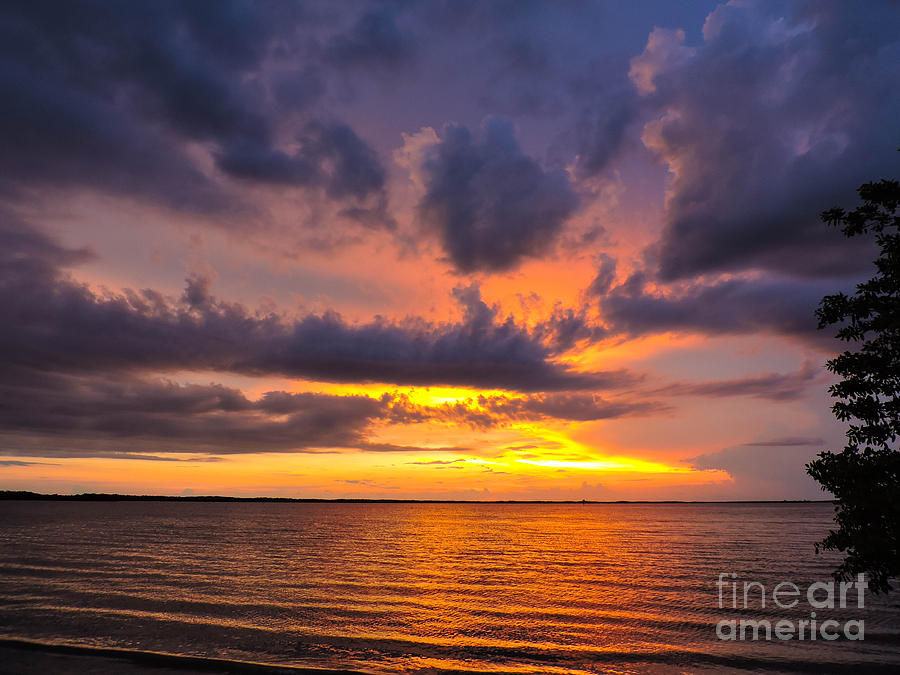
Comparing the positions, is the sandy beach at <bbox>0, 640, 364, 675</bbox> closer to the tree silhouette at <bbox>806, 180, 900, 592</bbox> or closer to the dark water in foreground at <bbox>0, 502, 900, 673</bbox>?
the dark water in foreground at <bbox>0, 502, 900, 673</bbox>

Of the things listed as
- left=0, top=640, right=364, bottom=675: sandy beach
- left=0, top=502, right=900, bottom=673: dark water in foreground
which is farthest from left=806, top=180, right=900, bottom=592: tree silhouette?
left=0, top=640, right=364, bottom=675: sandy beach

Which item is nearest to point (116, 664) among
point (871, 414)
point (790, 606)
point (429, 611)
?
point (429, 611)

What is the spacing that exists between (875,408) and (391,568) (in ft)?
131

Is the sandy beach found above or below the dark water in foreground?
above

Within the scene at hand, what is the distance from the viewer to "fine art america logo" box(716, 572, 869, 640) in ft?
80.5

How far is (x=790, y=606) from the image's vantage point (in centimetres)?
3133

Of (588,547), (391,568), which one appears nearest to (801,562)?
(588,547)

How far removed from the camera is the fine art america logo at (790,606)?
24531 millimetres

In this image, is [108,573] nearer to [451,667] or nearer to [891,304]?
[451,667]

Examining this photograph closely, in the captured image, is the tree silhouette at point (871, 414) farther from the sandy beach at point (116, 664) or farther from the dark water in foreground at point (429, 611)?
the sandy beach at point (116, 664)

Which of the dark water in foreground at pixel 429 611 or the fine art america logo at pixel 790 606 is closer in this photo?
the dark water in foreground at pixel 429 611

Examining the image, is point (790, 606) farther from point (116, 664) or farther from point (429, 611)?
point (116, 664)

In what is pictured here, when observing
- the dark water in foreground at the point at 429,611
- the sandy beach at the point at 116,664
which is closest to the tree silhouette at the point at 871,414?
the dark water in foreground at the point at 429,611

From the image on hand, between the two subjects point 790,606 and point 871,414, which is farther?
point 790,606
